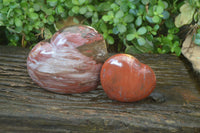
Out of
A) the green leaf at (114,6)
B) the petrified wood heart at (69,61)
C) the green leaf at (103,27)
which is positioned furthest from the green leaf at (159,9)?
the petrified wood heart at (69,61)

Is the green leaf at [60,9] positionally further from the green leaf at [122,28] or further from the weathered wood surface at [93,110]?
the weathered wood surface at [93,110]

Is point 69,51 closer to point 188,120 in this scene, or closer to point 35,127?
point 35,127

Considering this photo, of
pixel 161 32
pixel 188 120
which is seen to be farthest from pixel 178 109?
pixel 161 32

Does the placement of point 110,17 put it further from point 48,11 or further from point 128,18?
point 48,11

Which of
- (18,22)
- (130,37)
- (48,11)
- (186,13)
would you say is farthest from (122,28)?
(18,22)

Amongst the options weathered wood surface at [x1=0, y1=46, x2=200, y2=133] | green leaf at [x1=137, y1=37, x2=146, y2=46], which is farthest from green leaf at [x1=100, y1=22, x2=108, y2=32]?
weathered wood surface at [x1=0, y1=46, x2=200, y2=133]

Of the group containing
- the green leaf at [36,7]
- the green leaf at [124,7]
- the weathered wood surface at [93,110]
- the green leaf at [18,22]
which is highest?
the green leaf at [124,7]
